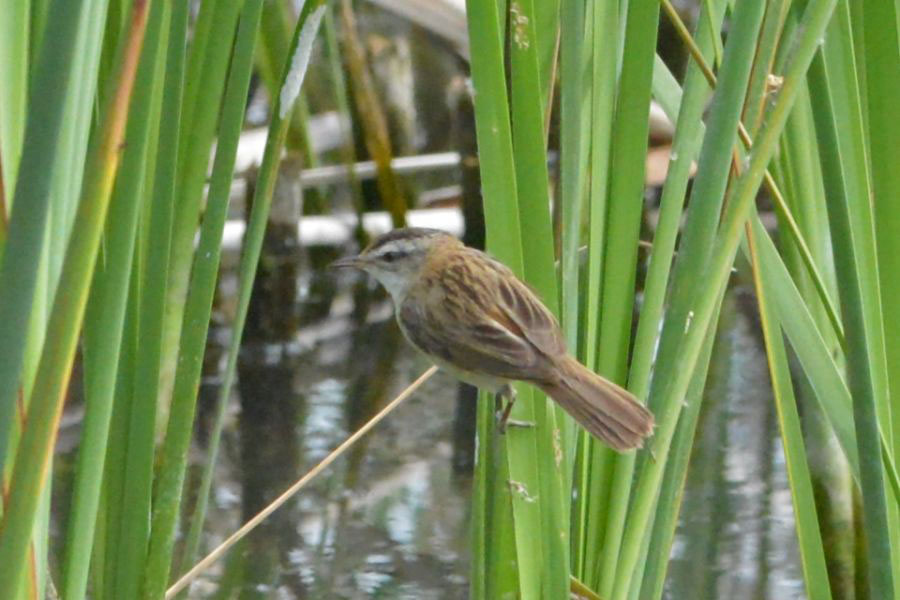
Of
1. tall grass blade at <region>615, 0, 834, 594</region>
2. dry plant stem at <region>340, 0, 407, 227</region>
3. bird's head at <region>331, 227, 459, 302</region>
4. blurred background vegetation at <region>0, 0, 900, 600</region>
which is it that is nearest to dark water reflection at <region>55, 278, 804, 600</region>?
dry plant stem at <region>340, 0, 407, 227</region>

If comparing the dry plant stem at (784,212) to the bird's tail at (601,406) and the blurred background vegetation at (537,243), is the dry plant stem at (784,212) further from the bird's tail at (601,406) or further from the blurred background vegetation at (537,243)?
the bird's tail at (601,406)

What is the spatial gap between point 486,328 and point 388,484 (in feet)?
4.57

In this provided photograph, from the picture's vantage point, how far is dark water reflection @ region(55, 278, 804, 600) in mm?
2836

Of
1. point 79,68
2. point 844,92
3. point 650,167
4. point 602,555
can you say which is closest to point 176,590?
point 602,555

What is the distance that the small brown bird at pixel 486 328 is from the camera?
1458mm

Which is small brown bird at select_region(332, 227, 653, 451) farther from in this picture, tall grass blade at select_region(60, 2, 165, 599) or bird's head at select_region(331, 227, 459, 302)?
tall grass blade at select_region(60, 2, 165, 599)

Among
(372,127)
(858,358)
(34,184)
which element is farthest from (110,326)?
(372,127)

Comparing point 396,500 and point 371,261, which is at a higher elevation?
point 371,261

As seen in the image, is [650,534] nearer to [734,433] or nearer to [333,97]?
[734,433]

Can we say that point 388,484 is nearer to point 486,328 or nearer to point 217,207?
Answer: point 486,328

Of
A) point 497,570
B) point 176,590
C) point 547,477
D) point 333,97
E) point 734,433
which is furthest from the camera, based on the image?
point 333,97

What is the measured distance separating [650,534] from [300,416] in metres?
2.14

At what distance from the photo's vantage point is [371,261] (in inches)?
87.9

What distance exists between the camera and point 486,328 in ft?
6.26
